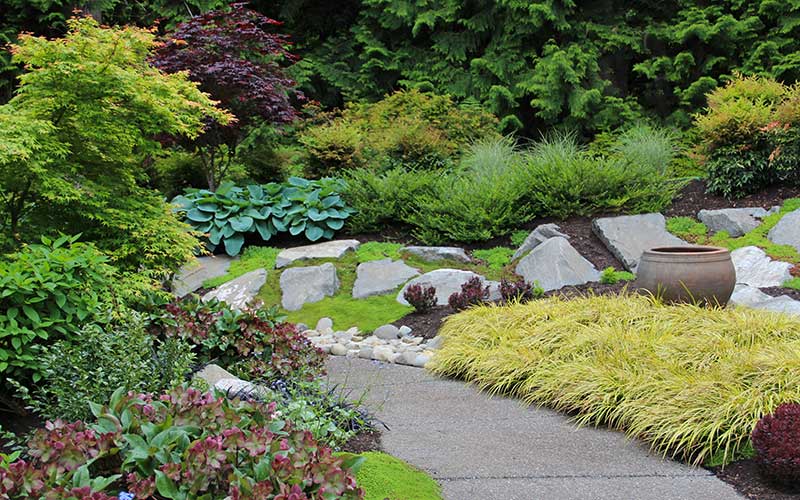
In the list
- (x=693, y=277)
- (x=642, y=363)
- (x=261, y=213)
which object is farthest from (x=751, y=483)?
(x=261, y=213)

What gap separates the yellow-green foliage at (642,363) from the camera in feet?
11.0

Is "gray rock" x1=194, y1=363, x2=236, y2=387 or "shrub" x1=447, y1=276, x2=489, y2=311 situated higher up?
"gray rock" x1=194, y1=363, x2=236, y2=387

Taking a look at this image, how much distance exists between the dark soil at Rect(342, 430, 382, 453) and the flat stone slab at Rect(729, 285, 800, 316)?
3724 millimetres

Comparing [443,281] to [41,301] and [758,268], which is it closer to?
[758,268]

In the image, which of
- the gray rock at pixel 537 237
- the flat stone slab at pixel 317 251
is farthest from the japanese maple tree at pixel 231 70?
Result: the gray rock at pixel 537 237

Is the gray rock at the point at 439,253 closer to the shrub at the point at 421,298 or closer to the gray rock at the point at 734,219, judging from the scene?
the shrub at the point at 421,298

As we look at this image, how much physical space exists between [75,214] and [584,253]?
204 inches

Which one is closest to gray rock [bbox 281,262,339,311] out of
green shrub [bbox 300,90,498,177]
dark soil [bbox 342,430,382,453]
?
green shrub [bbox 300,90,498,177]

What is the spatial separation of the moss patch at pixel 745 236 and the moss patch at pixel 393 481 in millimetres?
5470

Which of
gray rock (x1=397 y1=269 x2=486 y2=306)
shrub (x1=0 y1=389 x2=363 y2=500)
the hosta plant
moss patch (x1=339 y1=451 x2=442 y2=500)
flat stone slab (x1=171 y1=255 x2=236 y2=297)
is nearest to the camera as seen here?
shrub (x1=0 y1=389 x2=363 y2=500)

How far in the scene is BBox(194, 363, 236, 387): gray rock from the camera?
3.66m

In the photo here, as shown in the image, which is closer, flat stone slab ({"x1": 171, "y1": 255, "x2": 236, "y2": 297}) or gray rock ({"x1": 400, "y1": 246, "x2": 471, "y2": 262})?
flat stone slab ({"x1": 171, "y1": 255, "x2": 236, "y2": 297})

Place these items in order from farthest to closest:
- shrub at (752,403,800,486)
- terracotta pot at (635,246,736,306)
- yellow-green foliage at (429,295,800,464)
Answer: terracotta pot at (635,246,736,306)
yellow-green foliage at (429,295,800,464)
shrub at (752,403,800,486)

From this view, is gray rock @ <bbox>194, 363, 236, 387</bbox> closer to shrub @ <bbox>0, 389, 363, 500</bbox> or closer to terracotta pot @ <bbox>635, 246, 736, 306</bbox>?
shrub @ <bbox>0, 389, 363, 500</bbox>
